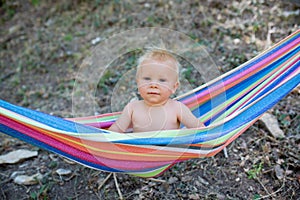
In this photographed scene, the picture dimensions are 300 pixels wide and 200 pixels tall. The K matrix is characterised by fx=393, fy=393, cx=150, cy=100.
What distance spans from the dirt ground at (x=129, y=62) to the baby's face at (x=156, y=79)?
50cm

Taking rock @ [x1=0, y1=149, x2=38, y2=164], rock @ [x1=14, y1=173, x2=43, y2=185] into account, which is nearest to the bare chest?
rock @ [x1=14, y1=173, x2=43, y2=185]

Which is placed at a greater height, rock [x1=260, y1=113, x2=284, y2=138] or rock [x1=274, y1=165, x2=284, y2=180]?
rock [x1=260, y1=113, x2=284, y2=138]

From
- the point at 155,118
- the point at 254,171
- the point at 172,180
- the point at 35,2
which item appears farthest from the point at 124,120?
Answer: the point at 35,2

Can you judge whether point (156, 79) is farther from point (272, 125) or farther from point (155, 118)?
point (272, 125)

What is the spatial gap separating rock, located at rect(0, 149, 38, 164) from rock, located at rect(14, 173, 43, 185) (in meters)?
0.14

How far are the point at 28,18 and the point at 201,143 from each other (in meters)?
2.82

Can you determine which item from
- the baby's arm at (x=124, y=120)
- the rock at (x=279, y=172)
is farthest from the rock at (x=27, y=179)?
the rock at (x=279, y=172)

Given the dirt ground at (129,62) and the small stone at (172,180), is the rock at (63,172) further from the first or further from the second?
the small stone at (172,180)

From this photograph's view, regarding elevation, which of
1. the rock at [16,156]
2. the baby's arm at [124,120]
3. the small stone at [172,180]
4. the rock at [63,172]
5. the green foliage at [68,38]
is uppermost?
the baby's arm at [124,120]

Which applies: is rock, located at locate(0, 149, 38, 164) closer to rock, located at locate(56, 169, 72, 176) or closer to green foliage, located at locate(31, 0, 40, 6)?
rock, located at locate(56, 169, 72, 176)

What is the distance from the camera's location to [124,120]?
1.49m

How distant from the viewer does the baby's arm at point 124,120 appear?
148 cm

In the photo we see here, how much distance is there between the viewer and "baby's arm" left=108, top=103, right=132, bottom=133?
4.85 ft

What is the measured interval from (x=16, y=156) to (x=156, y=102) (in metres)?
0.93
